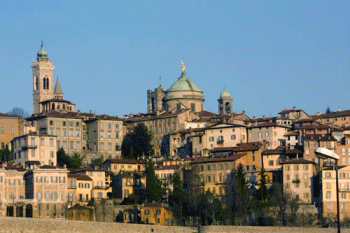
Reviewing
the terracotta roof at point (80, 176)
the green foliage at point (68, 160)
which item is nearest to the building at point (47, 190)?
the terracotta roof at point (80, 176)

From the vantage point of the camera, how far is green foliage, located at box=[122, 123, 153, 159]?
91.8m

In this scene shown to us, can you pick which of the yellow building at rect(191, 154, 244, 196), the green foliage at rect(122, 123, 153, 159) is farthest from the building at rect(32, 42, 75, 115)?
the yellow building at rect(191, 154, 244, 196)

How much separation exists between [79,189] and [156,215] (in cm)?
958

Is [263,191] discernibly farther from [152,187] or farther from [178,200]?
[152,187]

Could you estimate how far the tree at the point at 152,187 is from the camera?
246 ft

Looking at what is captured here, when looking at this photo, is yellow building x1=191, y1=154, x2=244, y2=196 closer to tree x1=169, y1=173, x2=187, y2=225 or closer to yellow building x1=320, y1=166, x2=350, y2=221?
tree x1=169, y1=173, x2=187, y2=225

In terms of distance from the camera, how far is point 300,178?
7494 centimetres

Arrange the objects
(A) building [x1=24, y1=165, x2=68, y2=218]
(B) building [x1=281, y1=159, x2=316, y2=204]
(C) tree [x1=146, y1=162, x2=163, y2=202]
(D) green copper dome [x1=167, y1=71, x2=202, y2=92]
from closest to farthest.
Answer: (A) building [x1=24, y1=165, x2=68, y2=218]
(B) building [x1=281, y1=159, x2=316, y2=204]
(C) tree [x1=146, y1=162, x2=163, y2=202]
(D) green copper dome [x1=167, y1=71, x2=202, y2=92]

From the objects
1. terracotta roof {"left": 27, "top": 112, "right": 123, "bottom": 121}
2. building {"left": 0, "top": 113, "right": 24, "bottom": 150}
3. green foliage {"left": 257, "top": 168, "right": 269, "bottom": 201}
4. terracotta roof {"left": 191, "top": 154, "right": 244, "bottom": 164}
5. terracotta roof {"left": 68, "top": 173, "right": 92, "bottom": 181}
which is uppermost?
terracotta roof {"left": 27, "top": 112, "right": 123, "bottom": 121}

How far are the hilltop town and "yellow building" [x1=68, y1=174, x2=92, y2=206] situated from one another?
9 centimetres

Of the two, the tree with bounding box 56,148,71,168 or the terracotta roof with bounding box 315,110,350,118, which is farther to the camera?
the terracotta roof with bounding box 315,110,350,118

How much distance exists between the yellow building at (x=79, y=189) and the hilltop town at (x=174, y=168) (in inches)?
3.6

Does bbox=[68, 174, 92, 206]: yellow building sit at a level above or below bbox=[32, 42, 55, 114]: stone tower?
below

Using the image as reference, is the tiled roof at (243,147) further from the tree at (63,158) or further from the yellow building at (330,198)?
the tree at (63,158)
